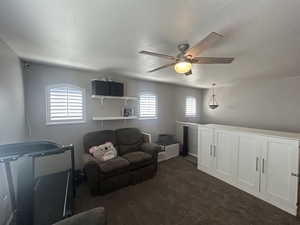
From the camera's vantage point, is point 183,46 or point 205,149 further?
point 205,149

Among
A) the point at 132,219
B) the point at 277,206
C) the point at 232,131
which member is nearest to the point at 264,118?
the point at 232,131

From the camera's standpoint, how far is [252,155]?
9.06ft

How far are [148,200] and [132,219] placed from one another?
489mm

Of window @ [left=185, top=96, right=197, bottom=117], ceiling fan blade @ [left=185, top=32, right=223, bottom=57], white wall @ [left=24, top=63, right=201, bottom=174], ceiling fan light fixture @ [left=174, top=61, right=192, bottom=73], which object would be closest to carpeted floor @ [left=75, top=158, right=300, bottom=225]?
white wall @ [left=24, top=63, right=201, bottom=174]

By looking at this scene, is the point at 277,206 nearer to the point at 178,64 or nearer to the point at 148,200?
the point at 148,200

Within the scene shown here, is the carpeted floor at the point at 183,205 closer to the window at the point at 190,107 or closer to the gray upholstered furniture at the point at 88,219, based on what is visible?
the gray upholstered furniture at the point at 88,219

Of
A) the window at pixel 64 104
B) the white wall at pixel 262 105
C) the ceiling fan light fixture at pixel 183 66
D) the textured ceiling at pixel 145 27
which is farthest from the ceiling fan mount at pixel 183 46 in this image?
the white wall at pixel 262 105

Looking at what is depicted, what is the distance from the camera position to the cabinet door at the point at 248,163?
2.69 meters

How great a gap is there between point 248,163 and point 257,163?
16cm

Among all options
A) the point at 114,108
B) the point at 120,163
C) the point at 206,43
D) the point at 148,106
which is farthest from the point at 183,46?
the point at 148,106

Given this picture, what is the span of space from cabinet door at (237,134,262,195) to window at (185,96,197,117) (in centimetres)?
292

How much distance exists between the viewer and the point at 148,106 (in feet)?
15.3

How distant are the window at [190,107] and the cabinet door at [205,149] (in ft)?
6.78

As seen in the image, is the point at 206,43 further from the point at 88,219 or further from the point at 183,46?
the point at 88,219
